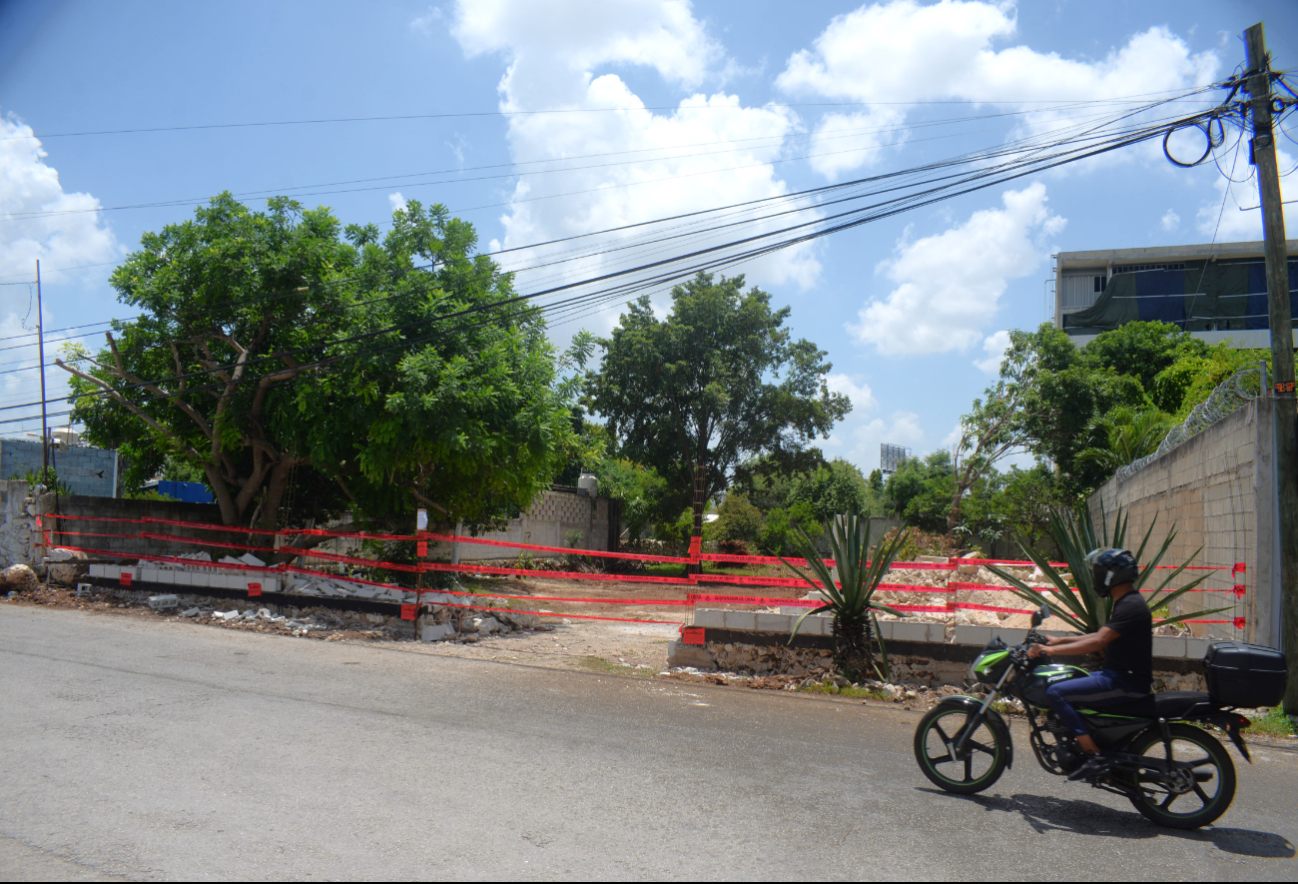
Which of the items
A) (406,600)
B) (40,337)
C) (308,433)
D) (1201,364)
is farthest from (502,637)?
(1201,364)

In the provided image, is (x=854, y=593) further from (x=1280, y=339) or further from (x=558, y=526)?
(x=558, y=526)

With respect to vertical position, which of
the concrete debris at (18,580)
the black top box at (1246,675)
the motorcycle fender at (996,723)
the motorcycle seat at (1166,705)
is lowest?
the concrete debris at (18,580)

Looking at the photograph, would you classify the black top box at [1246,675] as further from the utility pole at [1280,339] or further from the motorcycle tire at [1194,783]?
the utility pole at [1280,339]

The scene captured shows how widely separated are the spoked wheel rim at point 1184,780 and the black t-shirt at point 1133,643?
0.37 meters

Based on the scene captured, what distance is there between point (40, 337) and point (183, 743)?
18.1 metres

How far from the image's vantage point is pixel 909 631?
8945 mm

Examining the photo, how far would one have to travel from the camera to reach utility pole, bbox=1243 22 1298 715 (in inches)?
316

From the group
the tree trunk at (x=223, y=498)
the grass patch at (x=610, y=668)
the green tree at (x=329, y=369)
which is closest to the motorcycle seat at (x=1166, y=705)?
the grass patch at (x=610, y=668)

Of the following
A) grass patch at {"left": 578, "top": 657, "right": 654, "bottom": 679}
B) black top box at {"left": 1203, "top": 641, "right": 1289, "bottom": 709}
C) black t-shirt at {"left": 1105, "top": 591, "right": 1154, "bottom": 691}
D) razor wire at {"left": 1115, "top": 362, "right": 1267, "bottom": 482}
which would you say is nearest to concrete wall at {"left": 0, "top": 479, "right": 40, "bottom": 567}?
grass patch at {"left": 578, "top": 657, "right": 654, "bottom": 679}

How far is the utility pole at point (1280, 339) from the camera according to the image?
8.02m

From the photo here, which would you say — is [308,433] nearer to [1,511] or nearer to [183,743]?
[1,511]

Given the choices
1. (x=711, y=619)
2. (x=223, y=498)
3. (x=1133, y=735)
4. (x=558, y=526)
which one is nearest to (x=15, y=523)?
(x=223, y=498)

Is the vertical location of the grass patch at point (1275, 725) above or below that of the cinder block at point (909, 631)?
below

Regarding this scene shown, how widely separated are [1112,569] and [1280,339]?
503 cm
